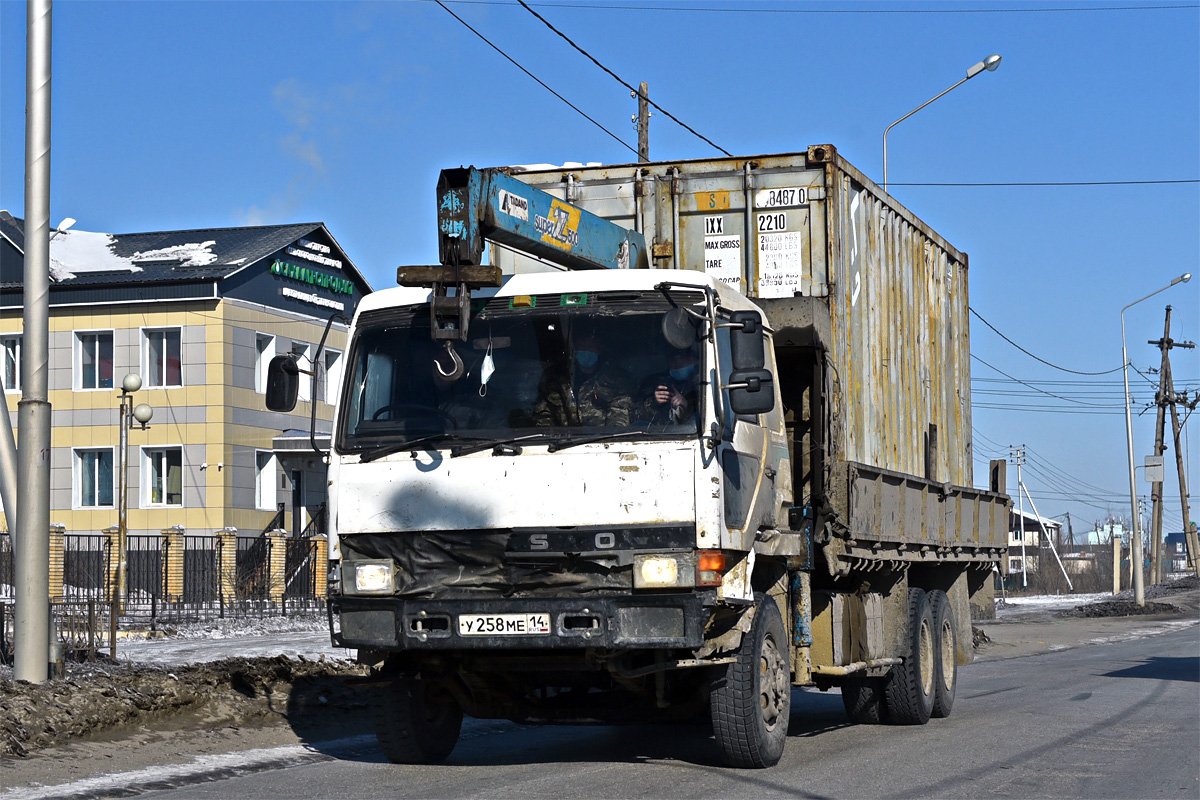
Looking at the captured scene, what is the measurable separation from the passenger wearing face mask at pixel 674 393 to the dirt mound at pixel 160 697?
184 inches

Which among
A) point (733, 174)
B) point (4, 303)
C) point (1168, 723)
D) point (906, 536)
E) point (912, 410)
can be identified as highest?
point (4, 303)

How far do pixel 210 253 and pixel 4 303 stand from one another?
242 inches

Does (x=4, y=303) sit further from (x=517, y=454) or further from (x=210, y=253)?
(x=517, y=454)

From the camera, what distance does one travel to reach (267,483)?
145 feet

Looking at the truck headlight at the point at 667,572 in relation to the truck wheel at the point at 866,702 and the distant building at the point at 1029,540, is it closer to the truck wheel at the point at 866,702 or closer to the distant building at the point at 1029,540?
the truck wheel at the point at 866,702

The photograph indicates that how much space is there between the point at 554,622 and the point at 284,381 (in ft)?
7.72

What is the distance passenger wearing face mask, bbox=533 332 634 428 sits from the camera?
27.9 ft

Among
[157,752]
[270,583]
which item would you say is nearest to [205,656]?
[157,752]

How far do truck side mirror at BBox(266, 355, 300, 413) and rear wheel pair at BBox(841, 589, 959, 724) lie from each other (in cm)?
487

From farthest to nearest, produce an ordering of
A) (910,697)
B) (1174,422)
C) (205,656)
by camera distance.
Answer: (1174,422) → (205,656) → (910,697)

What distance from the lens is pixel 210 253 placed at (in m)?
44.8

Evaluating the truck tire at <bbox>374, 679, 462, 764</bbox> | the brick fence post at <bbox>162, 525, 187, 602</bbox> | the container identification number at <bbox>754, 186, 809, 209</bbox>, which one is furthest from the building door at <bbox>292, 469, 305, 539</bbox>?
the truck tire at <bbox>374, 679, 462, 764</bbox>

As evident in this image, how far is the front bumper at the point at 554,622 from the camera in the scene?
8.16 m

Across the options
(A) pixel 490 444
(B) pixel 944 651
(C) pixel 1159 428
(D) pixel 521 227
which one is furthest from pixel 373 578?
(C) pixel 1159 428
